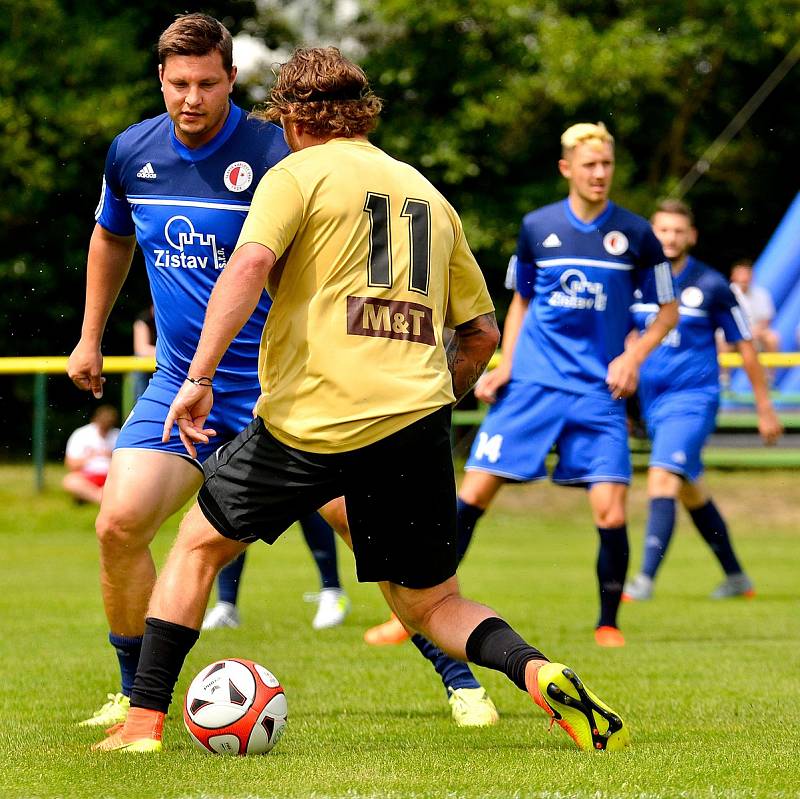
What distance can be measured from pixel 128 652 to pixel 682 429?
5.71m

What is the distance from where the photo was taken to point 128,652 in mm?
5480

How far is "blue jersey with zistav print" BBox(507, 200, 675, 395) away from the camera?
8.09m

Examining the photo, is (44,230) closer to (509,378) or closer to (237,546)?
(509,378)

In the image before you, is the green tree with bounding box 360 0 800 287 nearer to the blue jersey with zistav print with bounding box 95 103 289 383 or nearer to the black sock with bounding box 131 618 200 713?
the blue jersey with zistav print with bounding box 95 103 289 383

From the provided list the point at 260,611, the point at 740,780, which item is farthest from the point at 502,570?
the point at 740,780

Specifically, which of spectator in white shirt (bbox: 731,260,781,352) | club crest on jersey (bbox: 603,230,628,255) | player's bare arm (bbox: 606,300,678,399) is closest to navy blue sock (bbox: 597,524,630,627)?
player's bare arm (bbox: 606,300,678,399)

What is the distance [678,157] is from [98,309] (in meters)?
23.1

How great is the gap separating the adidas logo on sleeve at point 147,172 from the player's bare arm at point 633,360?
10.2 ft

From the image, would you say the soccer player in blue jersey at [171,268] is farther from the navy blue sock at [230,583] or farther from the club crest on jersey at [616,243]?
the navy blue sock at [230,583]

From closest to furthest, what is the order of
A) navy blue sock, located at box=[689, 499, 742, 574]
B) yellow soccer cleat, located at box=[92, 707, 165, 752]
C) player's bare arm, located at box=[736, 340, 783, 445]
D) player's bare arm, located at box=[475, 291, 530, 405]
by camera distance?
yellow soccer cleat, located at box=[92, 707, 165, 752], player's bare arm, located at box=[475, 291, 530, 405], player's bare arm, located at box=[736, 340, 783, 445], navy blue sock, located at box=[689, 499, 742, 574]

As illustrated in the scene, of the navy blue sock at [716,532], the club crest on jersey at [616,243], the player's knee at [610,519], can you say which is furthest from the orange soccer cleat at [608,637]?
the navy blue sock at [716,532]

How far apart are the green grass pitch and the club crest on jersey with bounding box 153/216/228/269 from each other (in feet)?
5.41

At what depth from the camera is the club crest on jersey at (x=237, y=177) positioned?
5.43 m

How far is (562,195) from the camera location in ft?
86.6
